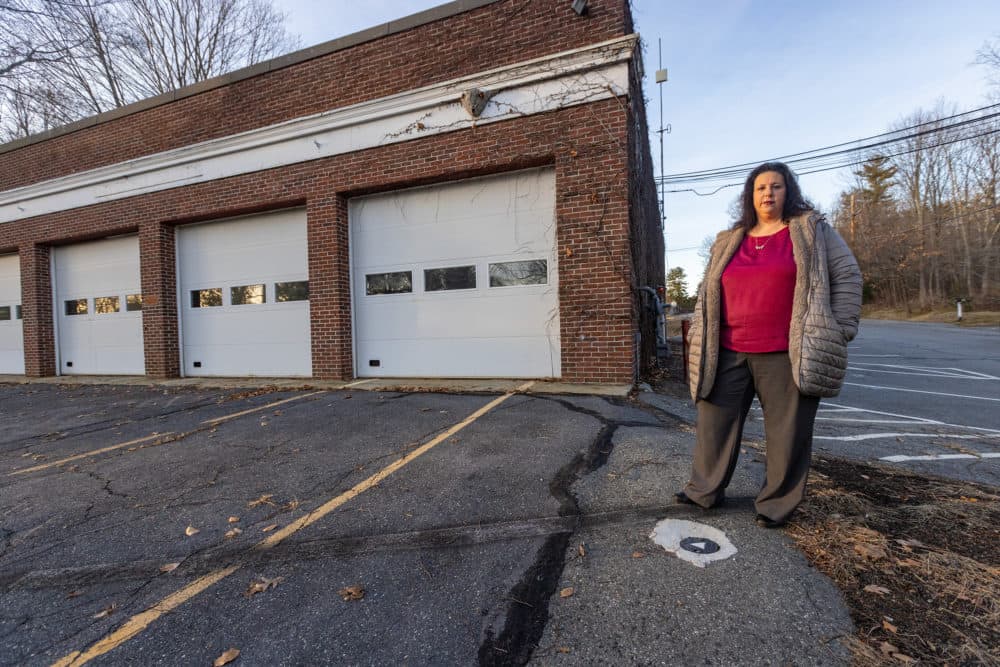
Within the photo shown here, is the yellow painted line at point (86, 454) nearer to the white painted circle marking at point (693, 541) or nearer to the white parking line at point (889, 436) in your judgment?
the white painted circle marking at point (693, 541)

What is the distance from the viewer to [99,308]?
9.65 metres

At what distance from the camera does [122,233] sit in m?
9.20

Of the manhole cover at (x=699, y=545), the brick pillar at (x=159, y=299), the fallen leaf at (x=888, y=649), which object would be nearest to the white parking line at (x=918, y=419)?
the manhole cover at (x=699, y=545)

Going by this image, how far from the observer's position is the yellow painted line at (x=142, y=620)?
63.4 inches

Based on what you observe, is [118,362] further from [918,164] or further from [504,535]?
[918,164]

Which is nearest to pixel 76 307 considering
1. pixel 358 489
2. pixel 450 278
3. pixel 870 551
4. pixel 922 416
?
pixel 450 278

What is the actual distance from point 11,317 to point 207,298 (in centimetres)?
659

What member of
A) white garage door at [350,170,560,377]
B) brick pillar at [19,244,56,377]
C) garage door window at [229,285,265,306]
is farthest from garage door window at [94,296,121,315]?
white garage door at [350,170,560,377]

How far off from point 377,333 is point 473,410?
3.23 m

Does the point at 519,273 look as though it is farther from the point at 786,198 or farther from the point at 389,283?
the point at 786,198

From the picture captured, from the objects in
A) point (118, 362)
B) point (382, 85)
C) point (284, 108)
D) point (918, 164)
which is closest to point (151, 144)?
point (284, 108)

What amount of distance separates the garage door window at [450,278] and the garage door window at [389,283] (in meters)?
0.33

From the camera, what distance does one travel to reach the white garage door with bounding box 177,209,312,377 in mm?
7801

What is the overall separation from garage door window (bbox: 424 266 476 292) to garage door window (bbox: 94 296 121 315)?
735cm
